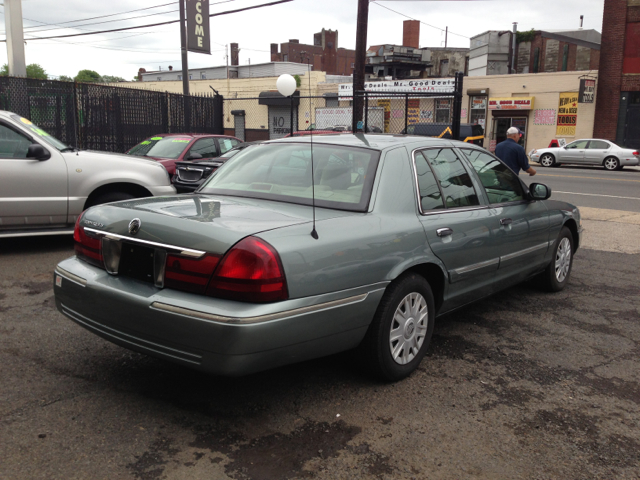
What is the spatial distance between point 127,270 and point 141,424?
2.74 feet

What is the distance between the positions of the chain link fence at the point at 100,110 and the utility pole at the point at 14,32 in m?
2.03

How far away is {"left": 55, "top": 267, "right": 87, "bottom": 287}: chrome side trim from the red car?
23.3ft

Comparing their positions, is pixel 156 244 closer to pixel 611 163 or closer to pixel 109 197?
pixel 109 197

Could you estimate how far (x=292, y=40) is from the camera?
80.2m

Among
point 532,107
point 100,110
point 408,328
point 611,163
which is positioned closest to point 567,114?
point 532,107

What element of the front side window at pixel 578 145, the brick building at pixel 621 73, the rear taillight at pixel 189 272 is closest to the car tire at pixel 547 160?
the front side window at pixel 578 145

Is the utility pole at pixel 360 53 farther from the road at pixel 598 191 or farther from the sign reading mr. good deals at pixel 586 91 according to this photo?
the sign reading mr. good deals at pixel 586 91

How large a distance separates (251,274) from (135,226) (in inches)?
31.6

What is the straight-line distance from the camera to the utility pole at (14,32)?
46.8ft

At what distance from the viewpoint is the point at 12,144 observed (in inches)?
274

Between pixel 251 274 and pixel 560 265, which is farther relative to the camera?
pixel 560 265

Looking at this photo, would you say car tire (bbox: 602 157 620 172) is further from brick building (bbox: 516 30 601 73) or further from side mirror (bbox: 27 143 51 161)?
side mirror (bbox: 27 143 51 161)

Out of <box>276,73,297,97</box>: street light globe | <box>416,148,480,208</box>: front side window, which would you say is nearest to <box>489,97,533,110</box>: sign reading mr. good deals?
<box>276,73,297,97</box>: street light globe

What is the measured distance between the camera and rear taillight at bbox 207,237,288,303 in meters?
2.88
